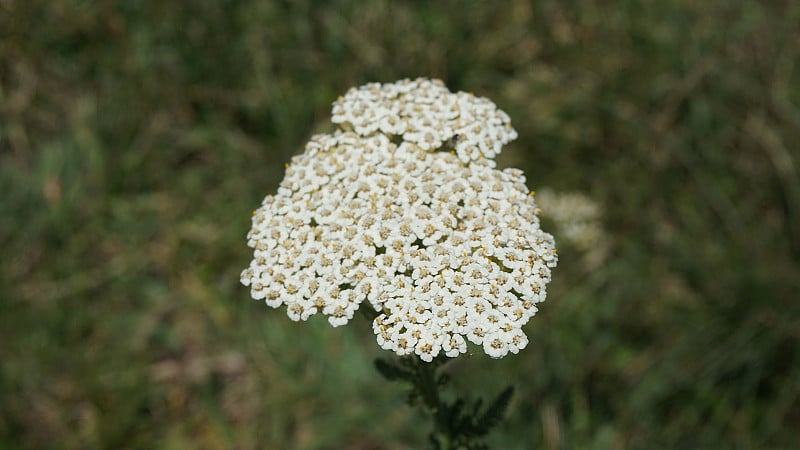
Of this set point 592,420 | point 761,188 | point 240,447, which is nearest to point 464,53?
point 761,188

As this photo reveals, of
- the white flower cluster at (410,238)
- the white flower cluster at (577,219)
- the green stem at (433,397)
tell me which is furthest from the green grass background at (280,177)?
the white flower cluster at (410,238)

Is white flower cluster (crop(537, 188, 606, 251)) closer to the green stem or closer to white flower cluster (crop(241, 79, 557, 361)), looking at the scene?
white flower cluster (crop(241, 79, 557, 361))

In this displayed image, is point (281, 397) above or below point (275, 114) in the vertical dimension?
below

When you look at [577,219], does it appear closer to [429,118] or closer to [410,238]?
[429,118]

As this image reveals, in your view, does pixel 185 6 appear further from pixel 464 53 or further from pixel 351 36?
pixel 464 53

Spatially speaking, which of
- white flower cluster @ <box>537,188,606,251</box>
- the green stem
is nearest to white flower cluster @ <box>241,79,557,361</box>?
the green stem
